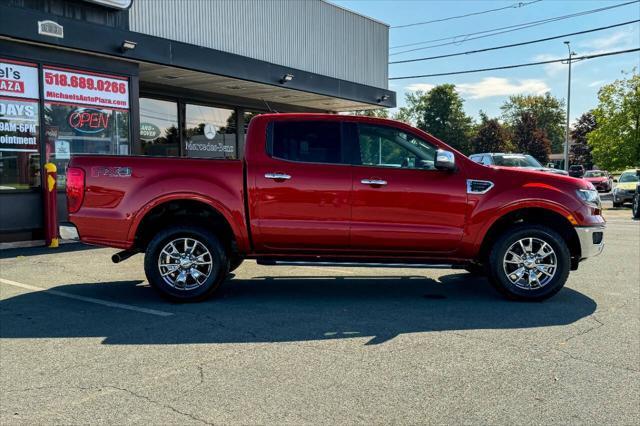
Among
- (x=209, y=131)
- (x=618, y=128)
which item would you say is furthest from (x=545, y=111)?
(x=209, y=131)

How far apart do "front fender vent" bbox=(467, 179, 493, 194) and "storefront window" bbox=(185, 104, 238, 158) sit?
38.3 feet

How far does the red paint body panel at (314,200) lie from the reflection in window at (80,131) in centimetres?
589

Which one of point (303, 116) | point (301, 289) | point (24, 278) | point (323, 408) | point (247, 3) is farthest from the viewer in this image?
point (247, 3)

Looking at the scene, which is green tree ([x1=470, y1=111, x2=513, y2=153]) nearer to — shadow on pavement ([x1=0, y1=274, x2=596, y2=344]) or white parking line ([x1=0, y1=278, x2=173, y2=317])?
shadow on pavement ([x1=0, y1=274, x2=596, y2=344])

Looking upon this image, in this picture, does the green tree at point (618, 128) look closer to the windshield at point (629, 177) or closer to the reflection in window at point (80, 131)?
the windshield at point (629, 177)

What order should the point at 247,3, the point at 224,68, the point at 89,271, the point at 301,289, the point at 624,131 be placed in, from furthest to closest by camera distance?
the point at 624,131 < the point at 247,3 < the point at 224,68 < the point at 89,271 < the point at 301,289

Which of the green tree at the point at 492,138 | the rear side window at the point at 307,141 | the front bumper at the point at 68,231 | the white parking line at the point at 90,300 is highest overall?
the green tree at the point at 492,138

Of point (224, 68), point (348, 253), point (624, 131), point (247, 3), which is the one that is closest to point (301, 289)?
point (348, 253)

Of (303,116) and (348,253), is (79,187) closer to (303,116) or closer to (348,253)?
(303,116)

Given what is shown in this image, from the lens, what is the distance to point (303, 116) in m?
6.37

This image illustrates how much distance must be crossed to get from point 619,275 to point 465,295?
2.75m

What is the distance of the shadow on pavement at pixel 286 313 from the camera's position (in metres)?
4.93

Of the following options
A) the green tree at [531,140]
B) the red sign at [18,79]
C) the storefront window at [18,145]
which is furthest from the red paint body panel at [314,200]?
the green tree at [531,140]

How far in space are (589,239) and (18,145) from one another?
9.85 meters
